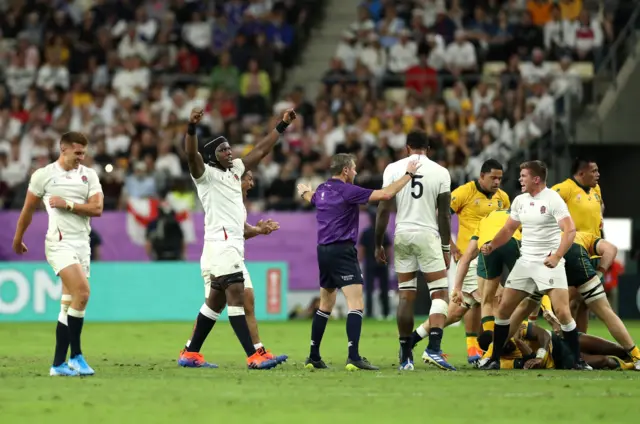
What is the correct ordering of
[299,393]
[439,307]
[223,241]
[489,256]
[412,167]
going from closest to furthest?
[299,393]
[412,167]
[223,241]
[439,307]
[489,256]

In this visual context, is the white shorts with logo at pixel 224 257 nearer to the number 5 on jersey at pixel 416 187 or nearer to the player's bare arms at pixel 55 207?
the player's bare arms at pixel 55 207

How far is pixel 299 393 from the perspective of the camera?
11758mm

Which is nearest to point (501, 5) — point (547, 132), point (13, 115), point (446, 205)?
point (547, 132)

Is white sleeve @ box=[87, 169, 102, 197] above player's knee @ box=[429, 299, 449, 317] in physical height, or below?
above

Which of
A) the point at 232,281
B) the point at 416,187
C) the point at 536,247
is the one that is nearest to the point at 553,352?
the point at 536,247

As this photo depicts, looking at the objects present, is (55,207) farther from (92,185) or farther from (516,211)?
(516,211)

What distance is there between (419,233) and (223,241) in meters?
2.08

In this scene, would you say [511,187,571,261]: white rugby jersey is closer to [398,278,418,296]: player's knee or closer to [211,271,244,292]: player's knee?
[398,278,418,296]: player's knee

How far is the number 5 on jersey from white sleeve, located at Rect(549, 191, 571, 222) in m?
1.38

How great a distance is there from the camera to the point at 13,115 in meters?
30.9

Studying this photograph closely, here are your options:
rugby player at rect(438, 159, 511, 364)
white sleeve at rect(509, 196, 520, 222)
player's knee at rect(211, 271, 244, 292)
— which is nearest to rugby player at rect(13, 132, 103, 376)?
player's knee at rect(211, 271, 244, 292)

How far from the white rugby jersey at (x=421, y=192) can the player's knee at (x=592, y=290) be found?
1.84 m

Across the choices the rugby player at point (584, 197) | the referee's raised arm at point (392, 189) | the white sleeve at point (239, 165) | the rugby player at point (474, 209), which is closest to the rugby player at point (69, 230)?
the white sleeve at point (239, 165)

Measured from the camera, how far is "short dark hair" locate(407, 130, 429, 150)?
14.7 metres
